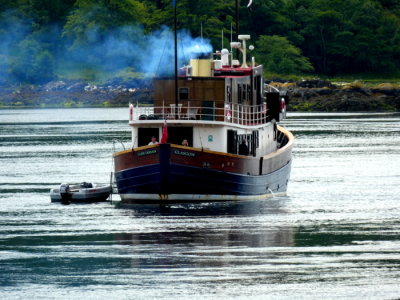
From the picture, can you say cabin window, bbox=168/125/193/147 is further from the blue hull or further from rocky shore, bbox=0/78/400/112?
rocky shore, bbox=0/78/400/112

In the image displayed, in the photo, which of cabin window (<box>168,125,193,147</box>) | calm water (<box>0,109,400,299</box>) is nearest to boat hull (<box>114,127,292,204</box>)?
calm water (<box>0,109,400,299</box>)

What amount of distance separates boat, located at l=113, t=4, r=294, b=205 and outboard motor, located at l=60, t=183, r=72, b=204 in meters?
3.16

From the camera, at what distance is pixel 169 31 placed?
545 ft

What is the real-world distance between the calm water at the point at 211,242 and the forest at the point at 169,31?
342 feet

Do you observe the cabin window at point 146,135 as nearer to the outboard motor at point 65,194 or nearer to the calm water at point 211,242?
the calm water at point 211,242

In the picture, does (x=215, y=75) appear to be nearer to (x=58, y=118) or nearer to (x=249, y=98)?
(x=249, y=98)

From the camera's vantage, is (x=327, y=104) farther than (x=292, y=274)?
Yes

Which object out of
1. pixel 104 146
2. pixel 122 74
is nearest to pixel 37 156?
pixel 104 146

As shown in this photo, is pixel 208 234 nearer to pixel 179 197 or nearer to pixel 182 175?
pixel 182 175

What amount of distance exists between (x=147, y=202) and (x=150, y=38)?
111 meters

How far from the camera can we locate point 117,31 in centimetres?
17650

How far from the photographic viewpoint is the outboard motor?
168 feet

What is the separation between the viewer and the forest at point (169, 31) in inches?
6762

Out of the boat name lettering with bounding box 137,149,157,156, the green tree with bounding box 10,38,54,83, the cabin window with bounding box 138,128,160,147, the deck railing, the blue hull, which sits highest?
the deck railing
